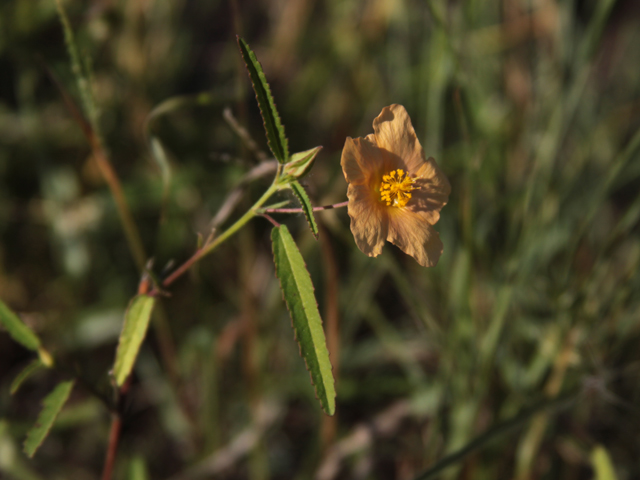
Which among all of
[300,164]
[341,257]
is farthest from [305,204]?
[341,257]

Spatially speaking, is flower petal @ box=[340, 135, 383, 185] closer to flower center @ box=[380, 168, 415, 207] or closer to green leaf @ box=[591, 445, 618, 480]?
flower center @ box=[380, 168, 415, 207]

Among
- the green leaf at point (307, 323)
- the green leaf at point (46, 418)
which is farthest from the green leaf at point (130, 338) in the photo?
the green leaf at point (307, 323)

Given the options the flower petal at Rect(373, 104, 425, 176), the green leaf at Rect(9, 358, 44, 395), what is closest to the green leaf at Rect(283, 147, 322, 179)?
the flower petal at Rect(373, 104, 425, 176)

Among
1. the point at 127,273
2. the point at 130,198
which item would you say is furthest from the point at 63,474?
the point at 130,198

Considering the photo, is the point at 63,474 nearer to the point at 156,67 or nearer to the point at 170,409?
the point at 170,409

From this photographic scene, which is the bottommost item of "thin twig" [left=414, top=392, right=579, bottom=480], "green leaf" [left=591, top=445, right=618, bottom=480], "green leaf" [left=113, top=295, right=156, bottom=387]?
"green leaf" [left=591, top=445, right=618, bottom=480]

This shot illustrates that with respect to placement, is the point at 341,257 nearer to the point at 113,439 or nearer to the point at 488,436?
the point at 488,436
